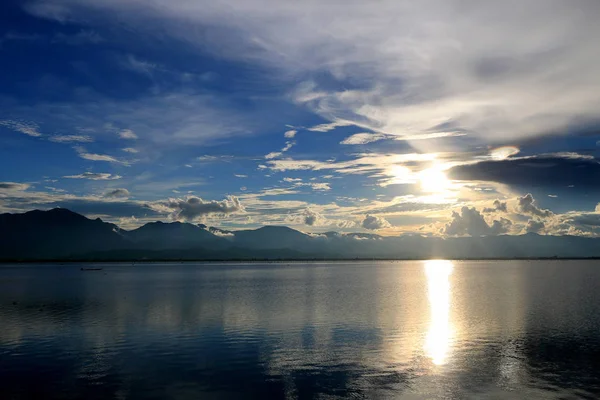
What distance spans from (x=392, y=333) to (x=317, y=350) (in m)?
15.1

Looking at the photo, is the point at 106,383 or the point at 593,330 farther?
the point at 593,330

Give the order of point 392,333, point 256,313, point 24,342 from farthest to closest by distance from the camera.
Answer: point 256,313 → point 392,333 → point 24,342

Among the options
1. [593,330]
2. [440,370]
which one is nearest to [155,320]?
[440,370]

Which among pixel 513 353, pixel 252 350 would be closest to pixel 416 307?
pixel 513 353

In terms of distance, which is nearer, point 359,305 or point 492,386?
point 492,386

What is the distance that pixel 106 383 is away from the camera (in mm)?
39812

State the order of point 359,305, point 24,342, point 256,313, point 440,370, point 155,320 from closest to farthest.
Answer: point 440,370 < point 24,342 < point 155,320 < point 256,313 < point 359,305

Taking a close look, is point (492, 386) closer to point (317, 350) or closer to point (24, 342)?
point (317, 350)

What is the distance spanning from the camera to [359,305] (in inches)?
3797

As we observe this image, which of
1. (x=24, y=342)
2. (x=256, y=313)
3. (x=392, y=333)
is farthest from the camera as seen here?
(x=256, y=313)

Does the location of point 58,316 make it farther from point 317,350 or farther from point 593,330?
point 593,330

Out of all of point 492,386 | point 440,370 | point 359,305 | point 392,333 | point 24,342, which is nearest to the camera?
point 492,386

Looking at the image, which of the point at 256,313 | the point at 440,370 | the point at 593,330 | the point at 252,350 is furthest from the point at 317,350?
the point at 593,330

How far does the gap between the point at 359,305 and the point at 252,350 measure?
47.3m
